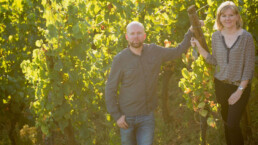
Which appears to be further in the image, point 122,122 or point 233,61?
point 122,122

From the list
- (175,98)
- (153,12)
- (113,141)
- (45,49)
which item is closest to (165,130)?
(175,98)

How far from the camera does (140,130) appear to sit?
3.61m

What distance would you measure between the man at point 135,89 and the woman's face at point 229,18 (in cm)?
44

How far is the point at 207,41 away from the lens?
3850 mm

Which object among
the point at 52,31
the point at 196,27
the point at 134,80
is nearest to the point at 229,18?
the point at 196,27

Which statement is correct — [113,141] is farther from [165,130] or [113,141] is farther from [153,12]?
[165,130]

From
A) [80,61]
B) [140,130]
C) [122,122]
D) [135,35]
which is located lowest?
[140,130]

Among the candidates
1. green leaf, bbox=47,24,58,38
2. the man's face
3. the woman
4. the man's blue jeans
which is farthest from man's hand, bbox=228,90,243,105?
green leaf, bbox=47,24,58,38

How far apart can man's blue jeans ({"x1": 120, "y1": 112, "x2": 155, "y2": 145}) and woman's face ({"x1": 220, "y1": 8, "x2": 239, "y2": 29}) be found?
128cm

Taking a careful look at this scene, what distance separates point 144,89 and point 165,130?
14.1 ft

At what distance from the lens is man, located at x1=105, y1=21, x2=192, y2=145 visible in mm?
3523

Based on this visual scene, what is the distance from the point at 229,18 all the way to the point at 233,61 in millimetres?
433

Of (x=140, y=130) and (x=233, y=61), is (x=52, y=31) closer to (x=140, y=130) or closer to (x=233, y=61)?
(x=140, y=130)

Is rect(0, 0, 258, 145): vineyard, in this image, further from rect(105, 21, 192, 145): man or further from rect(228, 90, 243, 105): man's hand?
rect(105, 21, 192, 145): man
